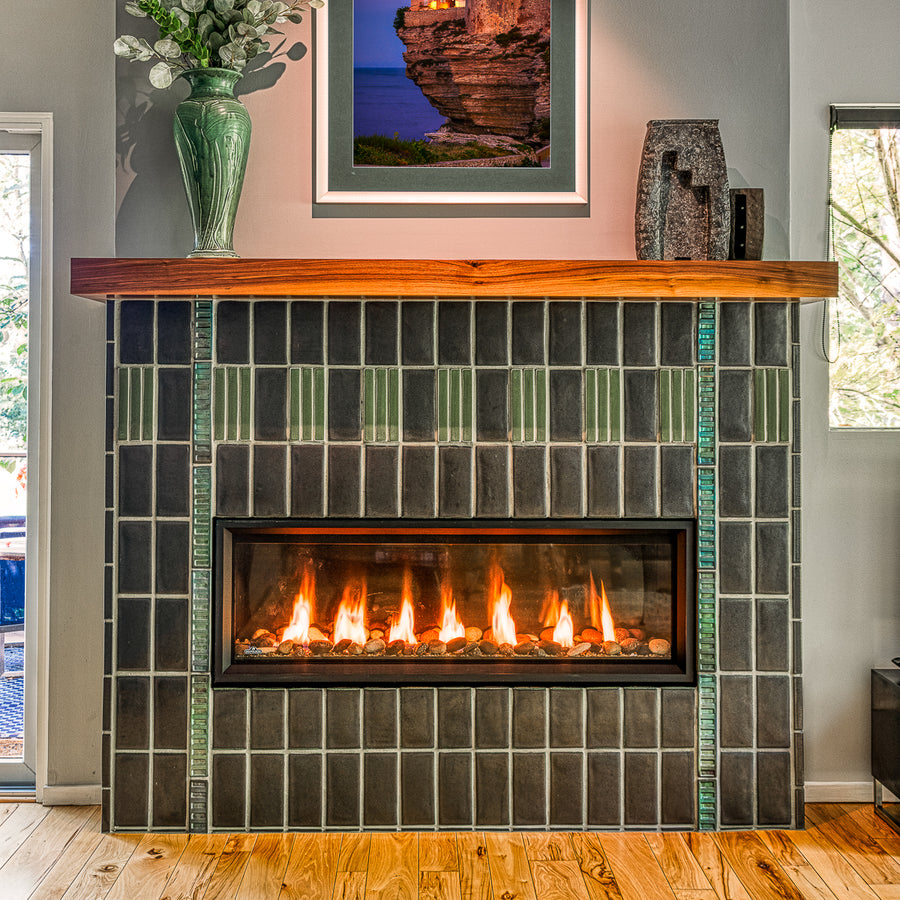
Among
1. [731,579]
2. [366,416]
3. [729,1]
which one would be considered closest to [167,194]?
[366,416]

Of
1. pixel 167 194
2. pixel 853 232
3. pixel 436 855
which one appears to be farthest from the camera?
pixel 853 232

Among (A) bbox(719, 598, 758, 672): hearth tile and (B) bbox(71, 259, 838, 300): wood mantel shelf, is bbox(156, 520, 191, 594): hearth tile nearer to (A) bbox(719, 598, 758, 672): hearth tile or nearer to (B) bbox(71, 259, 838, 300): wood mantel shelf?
(B) bbox(71, 259, 838, 300): wood mantel shelf

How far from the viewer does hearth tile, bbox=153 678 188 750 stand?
2.21 meters

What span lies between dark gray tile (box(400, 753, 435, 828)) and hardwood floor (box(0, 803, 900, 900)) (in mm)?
53

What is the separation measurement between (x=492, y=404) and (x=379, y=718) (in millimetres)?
872

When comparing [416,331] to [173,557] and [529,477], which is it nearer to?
[529,477]

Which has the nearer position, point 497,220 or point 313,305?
point 313,305

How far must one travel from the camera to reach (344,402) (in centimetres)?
222

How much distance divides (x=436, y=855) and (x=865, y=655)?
4.45 feet

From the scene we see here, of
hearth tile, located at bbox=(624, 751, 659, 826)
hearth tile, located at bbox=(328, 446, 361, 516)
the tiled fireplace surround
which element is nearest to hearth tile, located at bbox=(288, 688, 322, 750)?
the tiled fireplace surround

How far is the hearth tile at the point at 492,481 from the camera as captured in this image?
2229 millimetres

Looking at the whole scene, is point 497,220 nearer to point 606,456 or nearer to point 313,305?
point 313,305

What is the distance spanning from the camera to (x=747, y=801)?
223 cm

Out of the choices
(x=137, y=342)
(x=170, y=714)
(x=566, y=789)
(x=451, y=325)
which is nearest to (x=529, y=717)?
(x=566, y=789)
